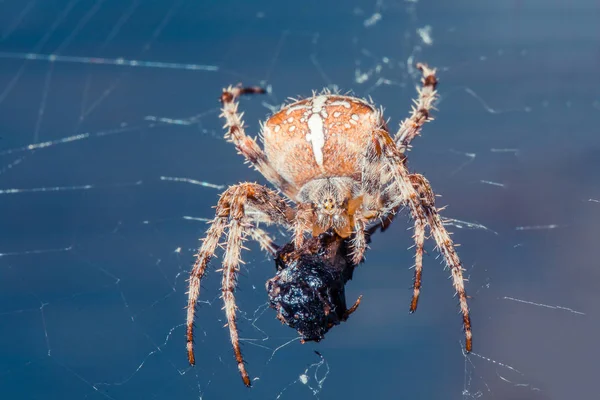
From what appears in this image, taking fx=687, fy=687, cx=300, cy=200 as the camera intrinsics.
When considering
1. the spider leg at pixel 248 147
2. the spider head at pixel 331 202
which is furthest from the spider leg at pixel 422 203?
the spider leg at pixel 248 147

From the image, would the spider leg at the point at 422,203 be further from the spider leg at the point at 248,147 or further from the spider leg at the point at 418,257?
the spider leg at the point at 248,147

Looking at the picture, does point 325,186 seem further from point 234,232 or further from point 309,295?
point 309,295

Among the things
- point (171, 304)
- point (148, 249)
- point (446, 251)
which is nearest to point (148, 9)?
point (148, 249)

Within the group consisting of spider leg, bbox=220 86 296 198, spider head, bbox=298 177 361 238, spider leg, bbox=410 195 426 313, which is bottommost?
spider leg, bbox=410 195 426 313

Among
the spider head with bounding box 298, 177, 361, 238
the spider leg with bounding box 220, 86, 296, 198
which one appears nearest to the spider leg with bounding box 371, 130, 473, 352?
the spider head with bounding box 298, 177, 361, 238

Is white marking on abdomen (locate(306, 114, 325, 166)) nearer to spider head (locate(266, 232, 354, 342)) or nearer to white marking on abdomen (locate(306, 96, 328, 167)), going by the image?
white marking on abdomen (locate(306, 96, 328, 167))

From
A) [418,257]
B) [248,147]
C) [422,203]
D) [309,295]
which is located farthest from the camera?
[248,147]

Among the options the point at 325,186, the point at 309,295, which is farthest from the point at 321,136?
the point at 309,295
